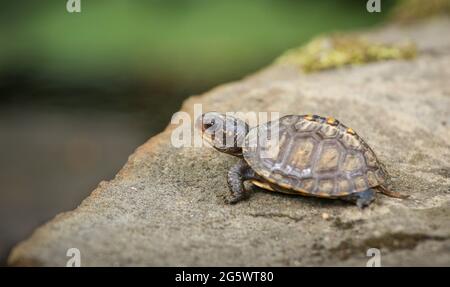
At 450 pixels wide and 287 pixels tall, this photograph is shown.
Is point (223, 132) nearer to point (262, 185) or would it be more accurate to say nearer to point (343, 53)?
point (262, 185)

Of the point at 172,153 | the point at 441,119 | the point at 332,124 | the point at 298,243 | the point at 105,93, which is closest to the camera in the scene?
the point at 298,243

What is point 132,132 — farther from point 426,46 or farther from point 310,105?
point 426,46

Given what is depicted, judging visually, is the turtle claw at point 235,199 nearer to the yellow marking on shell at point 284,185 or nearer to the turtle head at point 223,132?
the yellow marking on shell at point 284,185

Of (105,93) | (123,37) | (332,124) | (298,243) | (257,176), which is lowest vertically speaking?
(298,243)

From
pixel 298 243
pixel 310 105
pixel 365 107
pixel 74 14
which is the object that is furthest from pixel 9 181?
pixel 74 14

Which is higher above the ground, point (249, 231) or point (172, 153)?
point (172, 153)

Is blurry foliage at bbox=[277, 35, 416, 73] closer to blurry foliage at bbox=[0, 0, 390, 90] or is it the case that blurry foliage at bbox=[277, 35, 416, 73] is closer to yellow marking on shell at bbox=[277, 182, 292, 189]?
blurry foliage at bbox=[0, 0, 390, 90]

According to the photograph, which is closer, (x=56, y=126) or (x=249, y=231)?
(x=249, y=231)
